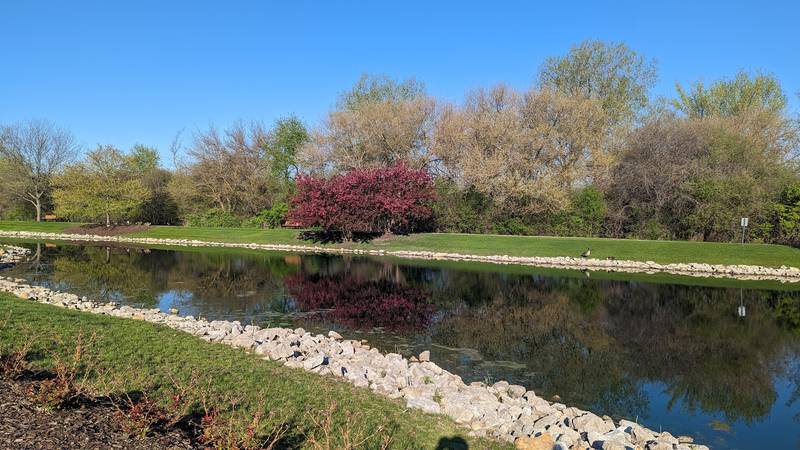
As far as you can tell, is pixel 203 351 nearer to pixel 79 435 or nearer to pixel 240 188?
pixel 79 435

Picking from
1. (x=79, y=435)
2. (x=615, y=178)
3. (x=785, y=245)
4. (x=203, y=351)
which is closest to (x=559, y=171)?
(x=615, y=178)

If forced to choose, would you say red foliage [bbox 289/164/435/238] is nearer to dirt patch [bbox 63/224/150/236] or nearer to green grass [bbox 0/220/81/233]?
dirt patch [bbox 63/224/150/236]

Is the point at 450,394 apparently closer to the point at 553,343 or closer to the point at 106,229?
the point at 553,343

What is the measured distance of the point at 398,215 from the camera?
3591 centimetres

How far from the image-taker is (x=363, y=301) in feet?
54.3

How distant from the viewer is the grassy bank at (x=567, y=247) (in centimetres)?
2603

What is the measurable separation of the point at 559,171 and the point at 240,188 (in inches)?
1182

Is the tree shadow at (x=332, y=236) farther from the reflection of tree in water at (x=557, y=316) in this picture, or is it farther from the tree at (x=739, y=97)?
the tree at (x=739, y=97)

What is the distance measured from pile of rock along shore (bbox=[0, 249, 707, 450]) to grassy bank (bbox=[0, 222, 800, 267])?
2136 centimetres

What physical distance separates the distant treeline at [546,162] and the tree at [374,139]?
4.6 inches

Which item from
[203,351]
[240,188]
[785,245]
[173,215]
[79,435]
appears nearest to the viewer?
[79,435]

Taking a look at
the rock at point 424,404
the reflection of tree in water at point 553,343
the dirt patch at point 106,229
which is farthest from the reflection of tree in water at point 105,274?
the dirt patch at point 106,229

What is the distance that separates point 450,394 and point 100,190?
48.1 metres

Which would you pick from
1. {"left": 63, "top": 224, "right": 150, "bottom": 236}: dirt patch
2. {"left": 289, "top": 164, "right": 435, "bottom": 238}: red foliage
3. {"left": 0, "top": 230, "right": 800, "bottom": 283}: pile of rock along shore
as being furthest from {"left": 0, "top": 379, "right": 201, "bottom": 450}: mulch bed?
{"left": 63, "top": 224, "right": 150, "bottom": 236}: dirt patch
